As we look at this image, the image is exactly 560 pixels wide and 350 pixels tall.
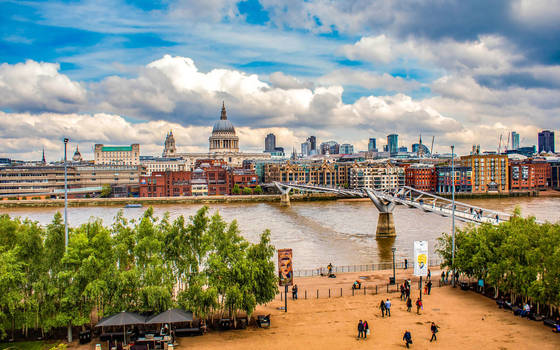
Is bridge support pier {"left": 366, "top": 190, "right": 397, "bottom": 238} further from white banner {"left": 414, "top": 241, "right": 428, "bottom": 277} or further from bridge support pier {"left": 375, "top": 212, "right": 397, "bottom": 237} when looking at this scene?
white banner {"left": 414, "top": 241, "right": 428, "bottom": 277}

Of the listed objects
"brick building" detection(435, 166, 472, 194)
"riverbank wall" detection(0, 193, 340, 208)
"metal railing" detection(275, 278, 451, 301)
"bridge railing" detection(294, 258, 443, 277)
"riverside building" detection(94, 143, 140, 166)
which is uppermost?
"riverside building" detection(94, 143, 140, 166)

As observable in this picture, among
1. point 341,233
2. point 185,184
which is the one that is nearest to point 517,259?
point 341,233

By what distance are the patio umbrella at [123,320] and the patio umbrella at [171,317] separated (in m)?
0.35

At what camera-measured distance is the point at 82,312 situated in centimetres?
1723

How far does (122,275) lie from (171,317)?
2.41 meters

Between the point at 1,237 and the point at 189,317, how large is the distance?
929 cm

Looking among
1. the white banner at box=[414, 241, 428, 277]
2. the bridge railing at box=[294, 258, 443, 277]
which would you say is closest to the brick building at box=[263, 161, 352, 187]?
the bridge railing at box=[294, 258, 443, 277]

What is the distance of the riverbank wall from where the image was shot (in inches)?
3536

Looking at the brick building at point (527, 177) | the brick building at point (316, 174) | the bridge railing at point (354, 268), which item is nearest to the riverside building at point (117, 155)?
the brick building at point (316, 174)

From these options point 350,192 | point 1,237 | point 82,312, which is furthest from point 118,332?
point 350,192

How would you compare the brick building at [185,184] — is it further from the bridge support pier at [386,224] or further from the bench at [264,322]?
the bench at [264,322]

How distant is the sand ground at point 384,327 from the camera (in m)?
16.1

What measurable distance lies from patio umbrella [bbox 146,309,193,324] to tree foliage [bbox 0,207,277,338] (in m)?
0.55

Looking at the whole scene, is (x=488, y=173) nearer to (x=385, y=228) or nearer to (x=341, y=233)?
(x=341, y=233)
